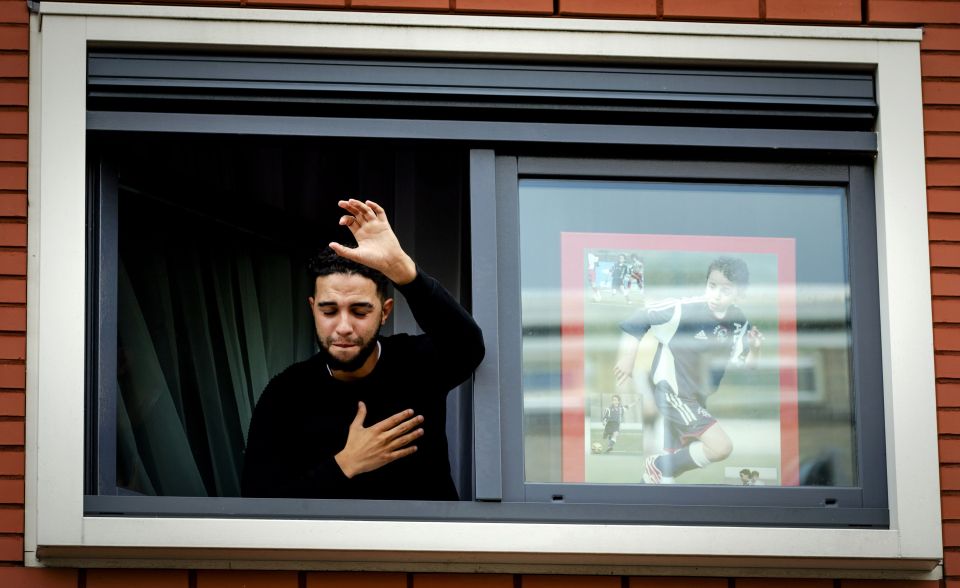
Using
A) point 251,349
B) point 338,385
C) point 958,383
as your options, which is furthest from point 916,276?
point 251,349

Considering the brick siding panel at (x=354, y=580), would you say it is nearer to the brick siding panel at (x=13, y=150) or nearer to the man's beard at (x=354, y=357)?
the man's beard at (x=354, y=357)

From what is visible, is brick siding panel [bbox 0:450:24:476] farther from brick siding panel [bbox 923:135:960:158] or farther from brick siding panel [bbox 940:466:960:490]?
brick siding panel [bbox 923:135:960:158]

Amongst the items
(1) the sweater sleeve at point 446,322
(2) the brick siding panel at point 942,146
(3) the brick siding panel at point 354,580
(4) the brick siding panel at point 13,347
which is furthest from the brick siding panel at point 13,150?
(2) the brick siding panel at point 942,146

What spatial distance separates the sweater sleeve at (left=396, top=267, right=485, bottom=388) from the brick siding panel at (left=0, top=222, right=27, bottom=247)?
4.17 feet

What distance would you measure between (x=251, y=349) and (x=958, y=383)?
2.85 metres

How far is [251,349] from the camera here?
6.32m

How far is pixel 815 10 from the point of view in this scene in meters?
5.35

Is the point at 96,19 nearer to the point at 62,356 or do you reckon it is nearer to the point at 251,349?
the point at 62,356

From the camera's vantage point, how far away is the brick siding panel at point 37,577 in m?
4.93

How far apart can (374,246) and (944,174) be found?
6.62ft

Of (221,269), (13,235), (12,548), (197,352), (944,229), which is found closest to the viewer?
(12,548)

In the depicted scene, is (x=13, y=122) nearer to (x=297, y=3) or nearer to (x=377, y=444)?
(x=297, y=3)

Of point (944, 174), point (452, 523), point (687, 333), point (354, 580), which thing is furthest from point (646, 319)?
point (354, 580)

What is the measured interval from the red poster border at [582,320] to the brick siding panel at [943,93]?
70 cm
